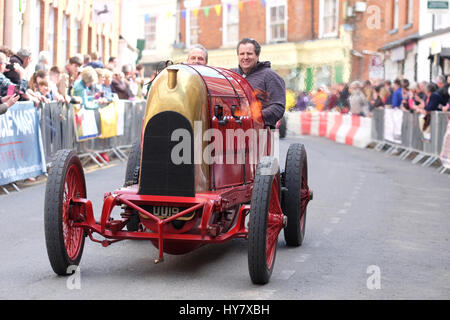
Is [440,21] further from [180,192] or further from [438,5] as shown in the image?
[180,192]

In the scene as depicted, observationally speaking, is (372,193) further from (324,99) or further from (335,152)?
(324,99)

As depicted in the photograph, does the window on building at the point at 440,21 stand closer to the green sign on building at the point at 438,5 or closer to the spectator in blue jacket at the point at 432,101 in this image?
the green sign on building at the point at 438,5

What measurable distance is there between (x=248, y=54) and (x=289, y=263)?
2168mm

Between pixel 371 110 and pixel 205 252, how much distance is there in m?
19.2

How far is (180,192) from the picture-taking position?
6.74 m

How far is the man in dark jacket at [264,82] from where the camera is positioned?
8227 mm

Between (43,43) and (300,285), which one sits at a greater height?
(43,43)

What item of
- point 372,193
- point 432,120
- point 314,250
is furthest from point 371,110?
point 314,250

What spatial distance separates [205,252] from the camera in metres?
7.83

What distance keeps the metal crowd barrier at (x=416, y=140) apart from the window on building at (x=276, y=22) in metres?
21.7

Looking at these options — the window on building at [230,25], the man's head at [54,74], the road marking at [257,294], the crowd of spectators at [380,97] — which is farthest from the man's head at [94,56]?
the window on building at [230,25]

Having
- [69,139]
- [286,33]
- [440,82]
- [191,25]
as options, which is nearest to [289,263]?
[69,139]

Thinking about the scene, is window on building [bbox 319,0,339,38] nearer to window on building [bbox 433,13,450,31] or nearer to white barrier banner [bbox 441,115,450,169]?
window on building [bbox 433,13,450,31]

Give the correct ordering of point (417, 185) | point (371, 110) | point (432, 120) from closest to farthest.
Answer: point (417, 185)
point (432, 120)
point (371, 110)
